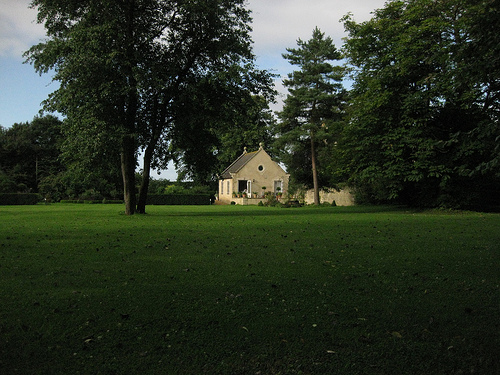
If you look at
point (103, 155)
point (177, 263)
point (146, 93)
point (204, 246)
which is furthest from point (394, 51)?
point (177, 263)

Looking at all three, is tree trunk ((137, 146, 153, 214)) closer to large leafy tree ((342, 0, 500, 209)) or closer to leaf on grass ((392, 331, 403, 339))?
large leafy tree ((342, 0, 500, 209))

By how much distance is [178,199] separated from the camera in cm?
4444

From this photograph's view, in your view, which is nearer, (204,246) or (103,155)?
(204,246)

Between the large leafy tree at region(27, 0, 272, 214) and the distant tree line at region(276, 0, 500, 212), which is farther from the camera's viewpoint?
the distant tree line at region(276, 0, 500, 212)

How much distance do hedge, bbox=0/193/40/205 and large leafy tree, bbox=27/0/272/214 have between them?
78.2ft

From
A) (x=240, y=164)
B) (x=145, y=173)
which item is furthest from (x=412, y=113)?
(x=240, y=164)

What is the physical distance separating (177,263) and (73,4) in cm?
1710

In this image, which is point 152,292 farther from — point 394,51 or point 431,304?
point 394,51

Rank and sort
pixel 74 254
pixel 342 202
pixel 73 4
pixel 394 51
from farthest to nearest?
pixel 342 202 < pixel 394 51 < pixel 73 4 < pixel 74 254

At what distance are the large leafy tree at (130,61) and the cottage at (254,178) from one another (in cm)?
2467

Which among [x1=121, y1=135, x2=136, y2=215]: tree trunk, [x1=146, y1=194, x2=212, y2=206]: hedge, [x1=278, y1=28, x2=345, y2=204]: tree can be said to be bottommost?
[x1=146, y1=194, x2=212, y2=206]: hedge

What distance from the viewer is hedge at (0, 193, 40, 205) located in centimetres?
3975

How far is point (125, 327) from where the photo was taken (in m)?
4.32

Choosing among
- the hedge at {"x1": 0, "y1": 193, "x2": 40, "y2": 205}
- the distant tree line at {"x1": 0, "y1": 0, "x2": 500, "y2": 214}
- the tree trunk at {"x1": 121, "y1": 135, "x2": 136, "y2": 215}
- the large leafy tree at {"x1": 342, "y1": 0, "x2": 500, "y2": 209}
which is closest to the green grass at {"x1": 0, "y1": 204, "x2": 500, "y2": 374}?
the distant tree line at {"x1": 0, "y1": 0, "x2": 500, "y2": 214}
